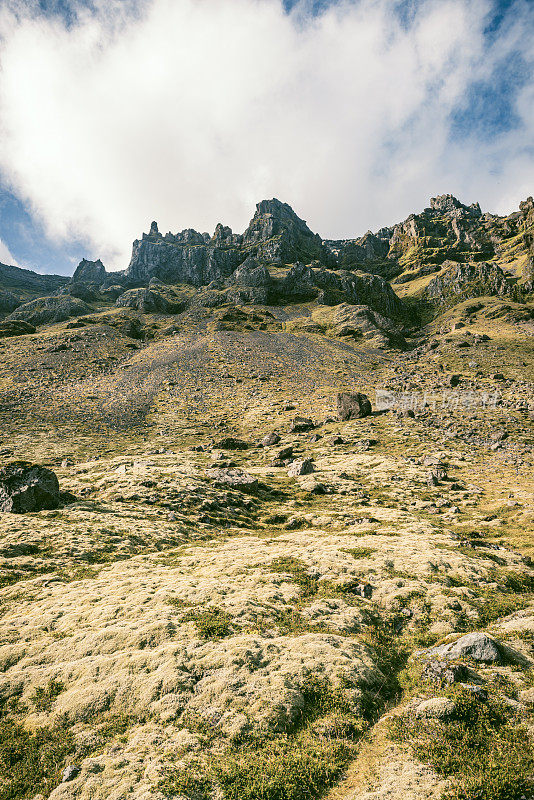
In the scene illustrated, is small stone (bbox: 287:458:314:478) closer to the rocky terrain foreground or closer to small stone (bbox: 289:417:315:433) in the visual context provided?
the rocky terrain foreground

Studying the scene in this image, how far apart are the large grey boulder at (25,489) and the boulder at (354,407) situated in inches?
2048

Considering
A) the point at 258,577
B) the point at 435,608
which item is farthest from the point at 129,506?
the point at 435,608

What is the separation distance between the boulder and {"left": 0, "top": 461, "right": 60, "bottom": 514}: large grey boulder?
52013mm

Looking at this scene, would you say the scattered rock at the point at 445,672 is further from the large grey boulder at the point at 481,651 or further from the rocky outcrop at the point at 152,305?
the rocky outcrop at the point at 152,305

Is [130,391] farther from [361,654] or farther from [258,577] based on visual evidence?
[361,654]

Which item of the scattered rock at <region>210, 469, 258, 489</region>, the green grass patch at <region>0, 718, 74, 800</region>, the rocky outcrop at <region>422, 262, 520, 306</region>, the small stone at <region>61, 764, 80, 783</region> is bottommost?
the green grass patch at <region>0, 718, 74, 800</region>

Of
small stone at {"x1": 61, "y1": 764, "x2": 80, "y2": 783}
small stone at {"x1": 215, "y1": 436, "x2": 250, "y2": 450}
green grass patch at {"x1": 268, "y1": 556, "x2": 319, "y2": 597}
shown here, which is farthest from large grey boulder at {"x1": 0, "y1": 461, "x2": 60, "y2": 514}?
small stone at {"x1": 215, "y1": 436, "x2": 250, "y2": 450}

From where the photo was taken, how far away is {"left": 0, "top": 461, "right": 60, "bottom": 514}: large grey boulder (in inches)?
1103

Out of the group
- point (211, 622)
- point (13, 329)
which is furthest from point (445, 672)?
point (13, 329)

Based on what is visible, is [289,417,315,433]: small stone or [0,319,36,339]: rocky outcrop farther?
[0,319,36,339]: rocky outcrop

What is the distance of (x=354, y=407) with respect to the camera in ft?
222

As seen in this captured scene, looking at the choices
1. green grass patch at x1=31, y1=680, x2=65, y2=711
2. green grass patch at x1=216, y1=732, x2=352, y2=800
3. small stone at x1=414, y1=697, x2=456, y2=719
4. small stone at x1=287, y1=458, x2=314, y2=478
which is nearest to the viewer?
green grass patch at x1=216, y1=732, x2=352, y2=800

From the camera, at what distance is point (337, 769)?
10352 mm

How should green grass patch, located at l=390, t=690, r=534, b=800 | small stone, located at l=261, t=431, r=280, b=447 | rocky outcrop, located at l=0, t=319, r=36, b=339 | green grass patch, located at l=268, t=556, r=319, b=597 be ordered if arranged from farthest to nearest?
1. rocky outcrop, located at l=0, t=319, r=36, b=339
2. small stone, located at l=261, t=431, r=280, b=447
3. green grass patch, located at l=268, t=556, r=319, b=597
4. green grass patch, located at l=390, t=690, r=534, b=800
